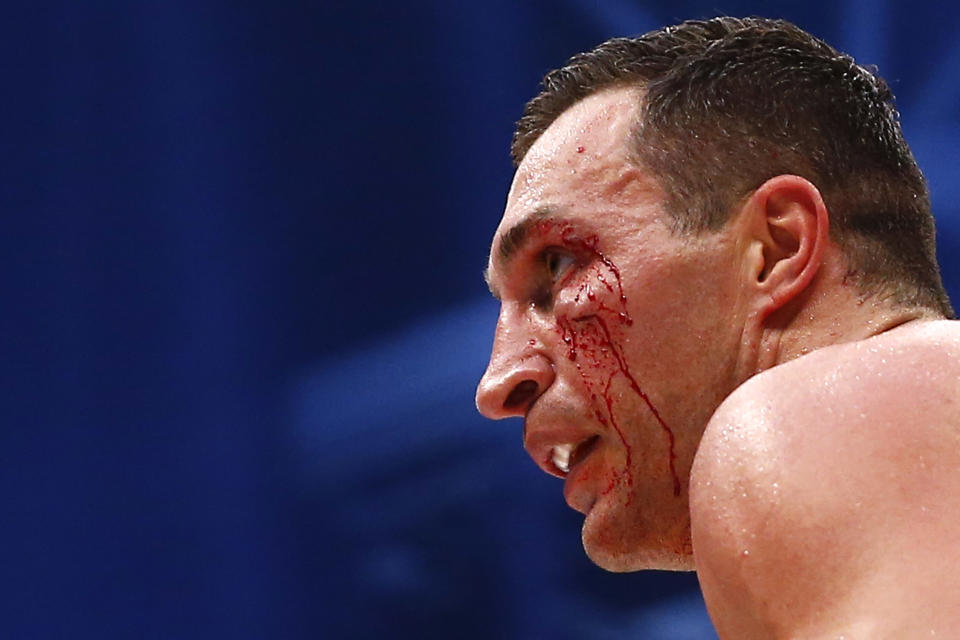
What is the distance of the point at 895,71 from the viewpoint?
209 centimetres

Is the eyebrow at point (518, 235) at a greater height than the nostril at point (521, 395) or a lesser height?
greater

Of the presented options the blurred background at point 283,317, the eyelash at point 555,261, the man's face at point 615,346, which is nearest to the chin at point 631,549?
the man's face at point 615,346

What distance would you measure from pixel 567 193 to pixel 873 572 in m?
0.55

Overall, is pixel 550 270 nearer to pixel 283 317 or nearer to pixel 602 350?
pixel 602 350

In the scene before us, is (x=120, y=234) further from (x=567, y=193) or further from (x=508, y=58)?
(x=567, y=193)

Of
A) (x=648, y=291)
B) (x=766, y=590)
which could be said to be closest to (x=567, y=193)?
(x=648, y=291)

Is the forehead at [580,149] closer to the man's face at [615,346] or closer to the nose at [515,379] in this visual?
the man's face at [615,346]

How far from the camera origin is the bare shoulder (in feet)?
2.03

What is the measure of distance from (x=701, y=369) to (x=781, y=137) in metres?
0.23

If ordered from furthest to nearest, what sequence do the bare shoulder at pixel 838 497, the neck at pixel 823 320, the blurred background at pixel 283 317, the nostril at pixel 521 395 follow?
the blurred background at pixel 283 317 → the nostril at pixel 521 395 → the neck at pixel 823 320 → the bare shoulder at pixel 838 497

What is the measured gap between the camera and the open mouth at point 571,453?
3.51ft

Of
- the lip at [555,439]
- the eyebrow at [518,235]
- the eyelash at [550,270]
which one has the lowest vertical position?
the lip at [555,439]

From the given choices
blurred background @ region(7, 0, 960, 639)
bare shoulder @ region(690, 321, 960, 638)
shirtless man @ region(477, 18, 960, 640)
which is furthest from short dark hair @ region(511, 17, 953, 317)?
blurred background @ region(7, 0, 960, 639)

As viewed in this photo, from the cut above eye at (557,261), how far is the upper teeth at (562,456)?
150 millimetres
